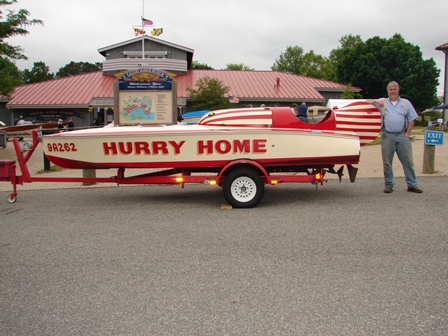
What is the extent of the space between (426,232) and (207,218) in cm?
293

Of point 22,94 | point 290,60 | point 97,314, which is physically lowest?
point 97,314

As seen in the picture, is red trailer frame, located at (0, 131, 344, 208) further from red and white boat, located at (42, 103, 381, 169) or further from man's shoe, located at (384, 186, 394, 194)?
man's shoe, located at (384, 186, 394, 194)

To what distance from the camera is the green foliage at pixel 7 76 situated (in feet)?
56.1

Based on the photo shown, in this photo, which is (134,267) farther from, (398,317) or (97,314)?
(398,317)

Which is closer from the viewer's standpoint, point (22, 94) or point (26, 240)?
point (26, 240)

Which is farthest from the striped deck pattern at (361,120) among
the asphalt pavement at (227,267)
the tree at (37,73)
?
the tree at (37,73)

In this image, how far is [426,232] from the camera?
5484 mm

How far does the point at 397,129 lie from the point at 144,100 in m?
6.73

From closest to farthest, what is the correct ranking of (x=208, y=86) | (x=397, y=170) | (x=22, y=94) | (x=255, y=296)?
(x=255, y=296) → (x=397, y=170) → (x=208, y=86) → (x=22, y=94)

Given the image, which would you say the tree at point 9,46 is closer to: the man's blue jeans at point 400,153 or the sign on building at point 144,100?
the sign on building at point 144,100

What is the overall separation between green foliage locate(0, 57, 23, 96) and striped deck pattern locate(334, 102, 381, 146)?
14.2m

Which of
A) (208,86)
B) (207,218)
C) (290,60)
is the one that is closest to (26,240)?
(207,218)

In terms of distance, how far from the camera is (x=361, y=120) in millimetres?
7852

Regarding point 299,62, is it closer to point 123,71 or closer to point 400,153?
point 123,71
